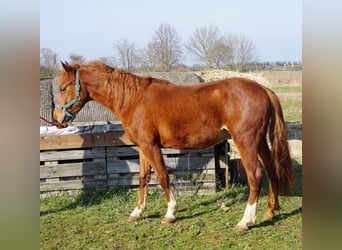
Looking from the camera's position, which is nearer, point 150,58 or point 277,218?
point 277,218

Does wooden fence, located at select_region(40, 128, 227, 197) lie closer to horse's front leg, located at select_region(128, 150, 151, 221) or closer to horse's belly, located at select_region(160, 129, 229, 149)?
horse's front leg, located at select_region(128, 150, 151, 221)

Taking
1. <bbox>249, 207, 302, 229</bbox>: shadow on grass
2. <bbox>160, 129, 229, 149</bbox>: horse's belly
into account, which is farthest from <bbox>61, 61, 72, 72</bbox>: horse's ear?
<bbox>249, 207, 302, 229</bbox>: shadow on grass

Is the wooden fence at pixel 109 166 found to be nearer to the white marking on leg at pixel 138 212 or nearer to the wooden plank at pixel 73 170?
the wooden plank at pixel 73 170

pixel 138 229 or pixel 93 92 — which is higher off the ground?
pixel 93 92

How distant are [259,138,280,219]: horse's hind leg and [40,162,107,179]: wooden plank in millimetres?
2270

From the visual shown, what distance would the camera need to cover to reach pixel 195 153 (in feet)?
15.9

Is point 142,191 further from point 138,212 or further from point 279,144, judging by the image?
point 279,144

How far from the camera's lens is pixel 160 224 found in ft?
12.5

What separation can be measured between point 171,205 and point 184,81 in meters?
3.41

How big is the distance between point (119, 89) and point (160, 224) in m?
1.63

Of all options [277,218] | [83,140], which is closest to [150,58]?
[83,140]

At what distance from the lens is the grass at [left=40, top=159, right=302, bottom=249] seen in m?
3.34

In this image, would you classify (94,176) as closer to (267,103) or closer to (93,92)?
(93,92)
